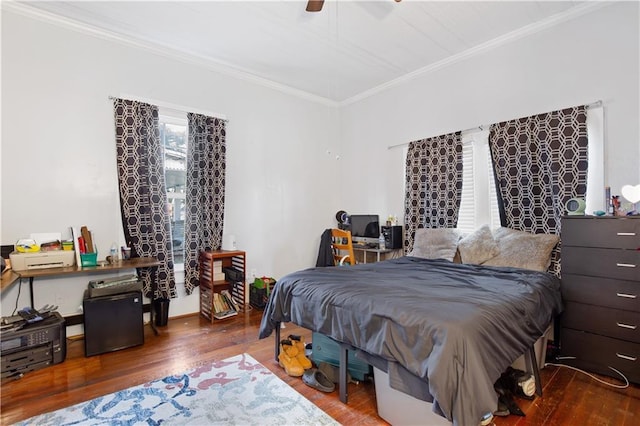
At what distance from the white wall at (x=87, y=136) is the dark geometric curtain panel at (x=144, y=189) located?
0.13 m

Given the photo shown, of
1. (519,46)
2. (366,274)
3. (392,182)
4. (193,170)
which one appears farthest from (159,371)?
(519,46)

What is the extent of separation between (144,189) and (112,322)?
1.35 meters

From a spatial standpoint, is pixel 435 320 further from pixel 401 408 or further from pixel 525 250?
pixel 525 250

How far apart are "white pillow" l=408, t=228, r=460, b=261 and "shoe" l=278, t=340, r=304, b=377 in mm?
1860

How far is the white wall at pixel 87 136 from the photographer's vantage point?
2.89 meters

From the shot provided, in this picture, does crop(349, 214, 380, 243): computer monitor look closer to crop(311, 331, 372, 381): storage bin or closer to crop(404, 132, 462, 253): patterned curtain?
crop(404, 132, 462, 253): patterned curtain

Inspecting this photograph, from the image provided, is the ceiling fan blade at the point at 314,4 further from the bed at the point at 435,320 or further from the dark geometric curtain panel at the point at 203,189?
the dark geometric curtain panel at the point at 203,189

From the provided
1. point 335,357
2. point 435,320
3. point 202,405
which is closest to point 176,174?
point 202,405

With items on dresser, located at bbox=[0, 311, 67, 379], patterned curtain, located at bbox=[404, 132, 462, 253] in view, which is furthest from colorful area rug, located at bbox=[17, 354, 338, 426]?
patterned curtain, located at bbox=[404, 132, 462, 253]

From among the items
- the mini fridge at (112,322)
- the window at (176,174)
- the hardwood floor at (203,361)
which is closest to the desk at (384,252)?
the hardwood floor at (203,361)

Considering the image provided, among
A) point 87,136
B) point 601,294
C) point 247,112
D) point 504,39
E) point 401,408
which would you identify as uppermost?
point 504,39

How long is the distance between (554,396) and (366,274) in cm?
147

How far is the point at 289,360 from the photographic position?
2.44 meters

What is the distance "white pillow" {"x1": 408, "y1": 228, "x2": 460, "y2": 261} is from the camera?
3.52m
